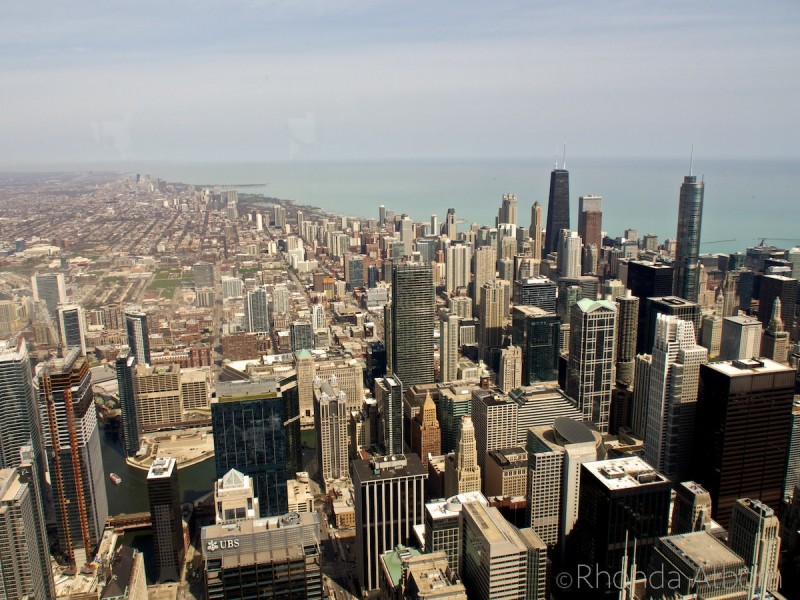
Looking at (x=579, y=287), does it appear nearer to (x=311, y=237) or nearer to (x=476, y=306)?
(x=476, y=306)

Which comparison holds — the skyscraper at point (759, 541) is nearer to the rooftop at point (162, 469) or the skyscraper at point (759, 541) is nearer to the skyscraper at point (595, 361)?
the skyscraper at point (595, 361)

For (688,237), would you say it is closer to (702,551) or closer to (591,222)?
(591,222)

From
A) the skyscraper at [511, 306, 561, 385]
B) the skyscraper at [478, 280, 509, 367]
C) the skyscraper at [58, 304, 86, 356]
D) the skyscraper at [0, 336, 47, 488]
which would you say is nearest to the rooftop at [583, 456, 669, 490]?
the skyscraper at [511, 306, 561, 385]

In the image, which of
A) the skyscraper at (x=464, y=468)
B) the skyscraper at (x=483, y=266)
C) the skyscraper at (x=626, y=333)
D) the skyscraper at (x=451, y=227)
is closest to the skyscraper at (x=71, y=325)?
the skyscraper at (x=464, y=468)

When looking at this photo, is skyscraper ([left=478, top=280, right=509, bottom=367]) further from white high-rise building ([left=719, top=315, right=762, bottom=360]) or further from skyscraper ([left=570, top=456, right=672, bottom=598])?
skyscraper ([left=570, top=456, right=672, bottom=598])

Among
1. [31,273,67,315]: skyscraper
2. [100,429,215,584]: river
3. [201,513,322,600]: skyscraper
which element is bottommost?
[100,429,215,584]: river

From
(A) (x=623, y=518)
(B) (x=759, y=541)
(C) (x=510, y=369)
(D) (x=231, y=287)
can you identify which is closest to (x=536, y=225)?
(C) (x=510, y=369)
